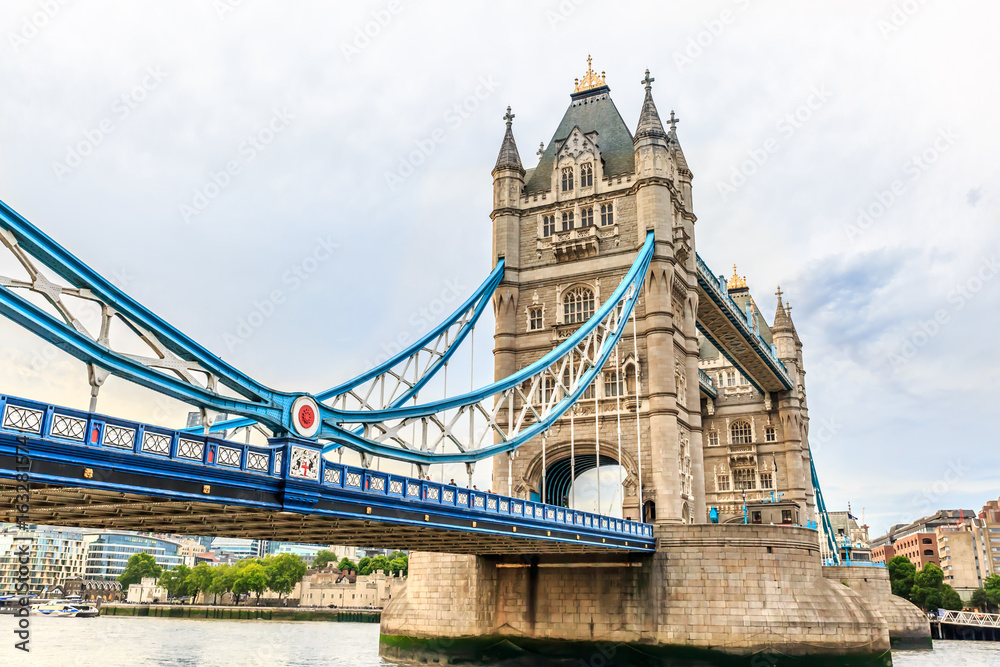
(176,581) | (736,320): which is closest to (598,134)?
(736,320)

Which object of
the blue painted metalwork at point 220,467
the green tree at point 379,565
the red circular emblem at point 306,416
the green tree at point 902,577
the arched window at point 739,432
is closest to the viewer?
the blue painted metalwork at point 220,467

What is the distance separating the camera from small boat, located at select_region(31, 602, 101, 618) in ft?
251

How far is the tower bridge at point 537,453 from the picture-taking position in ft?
43.9

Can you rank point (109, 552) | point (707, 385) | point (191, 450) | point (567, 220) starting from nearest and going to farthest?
point (191, 450) → point (567, 220) → point (707, 385) → point (109, 552)

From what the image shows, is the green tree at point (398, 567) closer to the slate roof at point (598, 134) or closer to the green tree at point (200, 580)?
the green tree at point (200, 580)

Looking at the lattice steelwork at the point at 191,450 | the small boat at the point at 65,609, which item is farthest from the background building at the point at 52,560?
the lattice steelwork at the point at 191,450

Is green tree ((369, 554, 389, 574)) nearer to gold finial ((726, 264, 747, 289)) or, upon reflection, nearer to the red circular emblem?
gold finial ((726, 264, 747, 289))

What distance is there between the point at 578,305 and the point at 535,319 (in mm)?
1956

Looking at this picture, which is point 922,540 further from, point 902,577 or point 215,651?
point 215,651

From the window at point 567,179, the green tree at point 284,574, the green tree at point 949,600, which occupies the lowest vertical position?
the green tree at point 949,600

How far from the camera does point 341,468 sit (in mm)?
16406

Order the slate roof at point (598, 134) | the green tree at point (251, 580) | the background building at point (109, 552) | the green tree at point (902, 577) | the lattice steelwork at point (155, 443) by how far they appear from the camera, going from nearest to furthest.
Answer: the lattice steelwork at point (155, 443)
the slate roof at point (598, 134)
the green tree at point (902, 577)
the green tree at point (251, 580)
the background building at point (109, 552)

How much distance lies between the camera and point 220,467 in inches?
546

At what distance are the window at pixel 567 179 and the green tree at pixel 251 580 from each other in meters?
77.4
